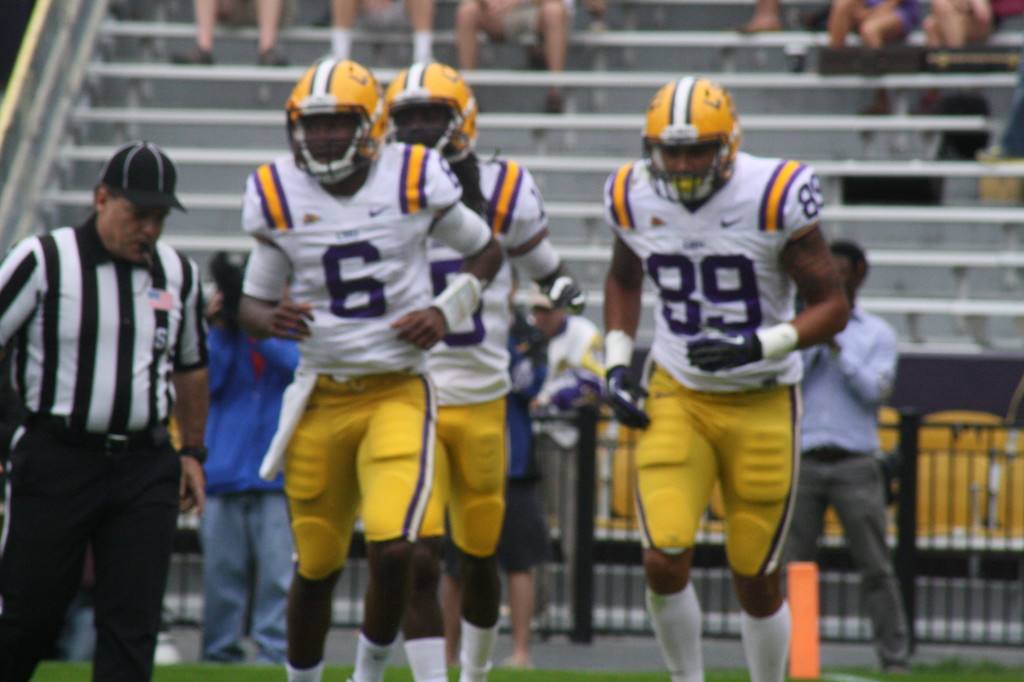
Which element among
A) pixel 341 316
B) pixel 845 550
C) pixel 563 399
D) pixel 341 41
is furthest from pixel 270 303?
pixel 341 41

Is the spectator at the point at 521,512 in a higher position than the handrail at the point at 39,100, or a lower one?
lower

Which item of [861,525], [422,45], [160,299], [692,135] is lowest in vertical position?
[861,525]

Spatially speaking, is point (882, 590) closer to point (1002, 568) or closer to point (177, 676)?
point (1002, 568)

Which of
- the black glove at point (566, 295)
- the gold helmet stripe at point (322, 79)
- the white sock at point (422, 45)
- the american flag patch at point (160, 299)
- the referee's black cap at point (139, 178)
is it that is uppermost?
the white sock at point (422, 45)

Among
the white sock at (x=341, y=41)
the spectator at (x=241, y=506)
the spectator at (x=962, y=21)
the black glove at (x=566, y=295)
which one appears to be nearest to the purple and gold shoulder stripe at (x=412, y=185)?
the black glove at (x=566, y=295)

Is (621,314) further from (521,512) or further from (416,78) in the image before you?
(521,512)

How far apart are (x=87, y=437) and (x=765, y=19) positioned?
886 centimetres

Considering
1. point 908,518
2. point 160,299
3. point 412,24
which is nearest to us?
point 160,299

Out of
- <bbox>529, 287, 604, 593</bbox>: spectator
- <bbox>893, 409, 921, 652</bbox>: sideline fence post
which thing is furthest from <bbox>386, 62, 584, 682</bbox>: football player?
<bbox>893, 409, 921, 652</bbox>: sideline fence post

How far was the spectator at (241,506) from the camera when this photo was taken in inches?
265

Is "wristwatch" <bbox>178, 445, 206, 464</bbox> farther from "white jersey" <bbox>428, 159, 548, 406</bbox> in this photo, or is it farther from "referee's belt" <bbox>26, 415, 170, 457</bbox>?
"white jersey" <bbox>428, 159, 548, 406</bbox>

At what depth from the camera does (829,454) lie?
717 centimetres

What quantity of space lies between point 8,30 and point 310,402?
32.5 ft

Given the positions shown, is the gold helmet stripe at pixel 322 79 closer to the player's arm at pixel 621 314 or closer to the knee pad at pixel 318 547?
the player's arm at pixel 621 314
